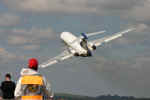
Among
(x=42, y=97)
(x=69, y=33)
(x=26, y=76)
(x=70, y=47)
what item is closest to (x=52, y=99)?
(x=42, y=97)

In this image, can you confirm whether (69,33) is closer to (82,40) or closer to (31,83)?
(82,40)

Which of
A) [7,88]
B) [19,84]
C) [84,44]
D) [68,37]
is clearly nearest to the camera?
[19,84]

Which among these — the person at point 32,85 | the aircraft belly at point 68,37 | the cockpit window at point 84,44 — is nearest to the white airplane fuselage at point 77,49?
the aircraft belly at point 68,37

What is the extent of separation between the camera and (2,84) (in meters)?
19.7

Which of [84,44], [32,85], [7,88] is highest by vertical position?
[84,44]

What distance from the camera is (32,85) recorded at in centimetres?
1161

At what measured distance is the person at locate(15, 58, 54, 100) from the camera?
451 inches

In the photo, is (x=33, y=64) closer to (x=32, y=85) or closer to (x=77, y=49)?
(x=32, y=85)

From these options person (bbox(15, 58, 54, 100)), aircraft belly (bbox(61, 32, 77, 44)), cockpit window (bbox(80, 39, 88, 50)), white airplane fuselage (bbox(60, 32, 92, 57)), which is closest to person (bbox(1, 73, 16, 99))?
person (bbox(15, 58, 54, 100))

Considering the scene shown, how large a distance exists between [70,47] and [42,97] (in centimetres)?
11331

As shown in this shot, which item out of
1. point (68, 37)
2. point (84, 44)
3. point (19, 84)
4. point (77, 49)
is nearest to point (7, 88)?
point (19, 84)

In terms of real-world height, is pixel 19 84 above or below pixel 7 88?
above

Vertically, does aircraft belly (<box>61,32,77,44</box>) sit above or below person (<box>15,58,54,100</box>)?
above

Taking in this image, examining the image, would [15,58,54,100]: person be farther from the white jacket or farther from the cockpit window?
the cockpit window
